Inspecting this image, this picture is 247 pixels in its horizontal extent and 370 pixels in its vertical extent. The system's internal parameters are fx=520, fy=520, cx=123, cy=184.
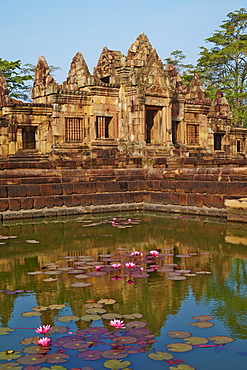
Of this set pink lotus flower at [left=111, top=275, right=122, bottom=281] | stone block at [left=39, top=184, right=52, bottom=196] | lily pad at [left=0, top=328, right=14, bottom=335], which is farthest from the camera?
stone block at [left=39, top=184, right=52, bottom=196]

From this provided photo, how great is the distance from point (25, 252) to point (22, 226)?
3.26 metres

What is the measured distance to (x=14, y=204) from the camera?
510 inches

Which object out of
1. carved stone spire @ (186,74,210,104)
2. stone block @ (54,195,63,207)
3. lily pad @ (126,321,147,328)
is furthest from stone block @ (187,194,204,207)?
carved stone spire @ (186,74,210,104)

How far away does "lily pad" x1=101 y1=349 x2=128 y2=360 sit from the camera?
3947 mm

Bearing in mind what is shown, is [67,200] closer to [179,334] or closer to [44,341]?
[179,334]

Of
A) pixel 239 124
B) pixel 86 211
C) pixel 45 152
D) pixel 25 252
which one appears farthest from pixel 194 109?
pixel 25 252

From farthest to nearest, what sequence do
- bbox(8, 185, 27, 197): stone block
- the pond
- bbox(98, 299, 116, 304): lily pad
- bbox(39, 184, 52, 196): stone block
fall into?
bbox(39, 184, 52, 196): stone block, bbox(8, 185, 27, 197): stone block, bbox(98, 299, 116, 304): lily pad, the pond

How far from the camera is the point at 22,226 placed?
452 inches

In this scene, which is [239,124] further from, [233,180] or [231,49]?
[233,180]

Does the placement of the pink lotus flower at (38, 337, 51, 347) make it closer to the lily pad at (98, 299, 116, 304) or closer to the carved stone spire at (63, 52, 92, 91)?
the lily pad at (98, 299, 116, 304)

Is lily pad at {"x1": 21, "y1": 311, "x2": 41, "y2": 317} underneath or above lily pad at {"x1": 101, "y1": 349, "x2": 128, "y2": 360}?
above

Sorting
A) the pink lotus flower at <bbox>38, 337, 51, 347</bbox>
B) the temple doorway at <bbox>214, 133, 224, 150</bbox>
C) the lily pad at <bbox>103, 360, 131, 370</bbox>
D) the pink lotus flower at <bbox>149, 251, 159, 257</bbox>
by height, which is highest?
the temple doorway at <bbox>214, 133, 224, 150</bbox>

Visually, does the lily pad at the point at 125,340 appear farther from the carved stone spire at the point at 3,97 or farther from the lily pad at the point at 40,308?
the carved stone spire at the point at 3,97

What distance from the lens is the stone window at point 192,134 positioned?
2611cm
